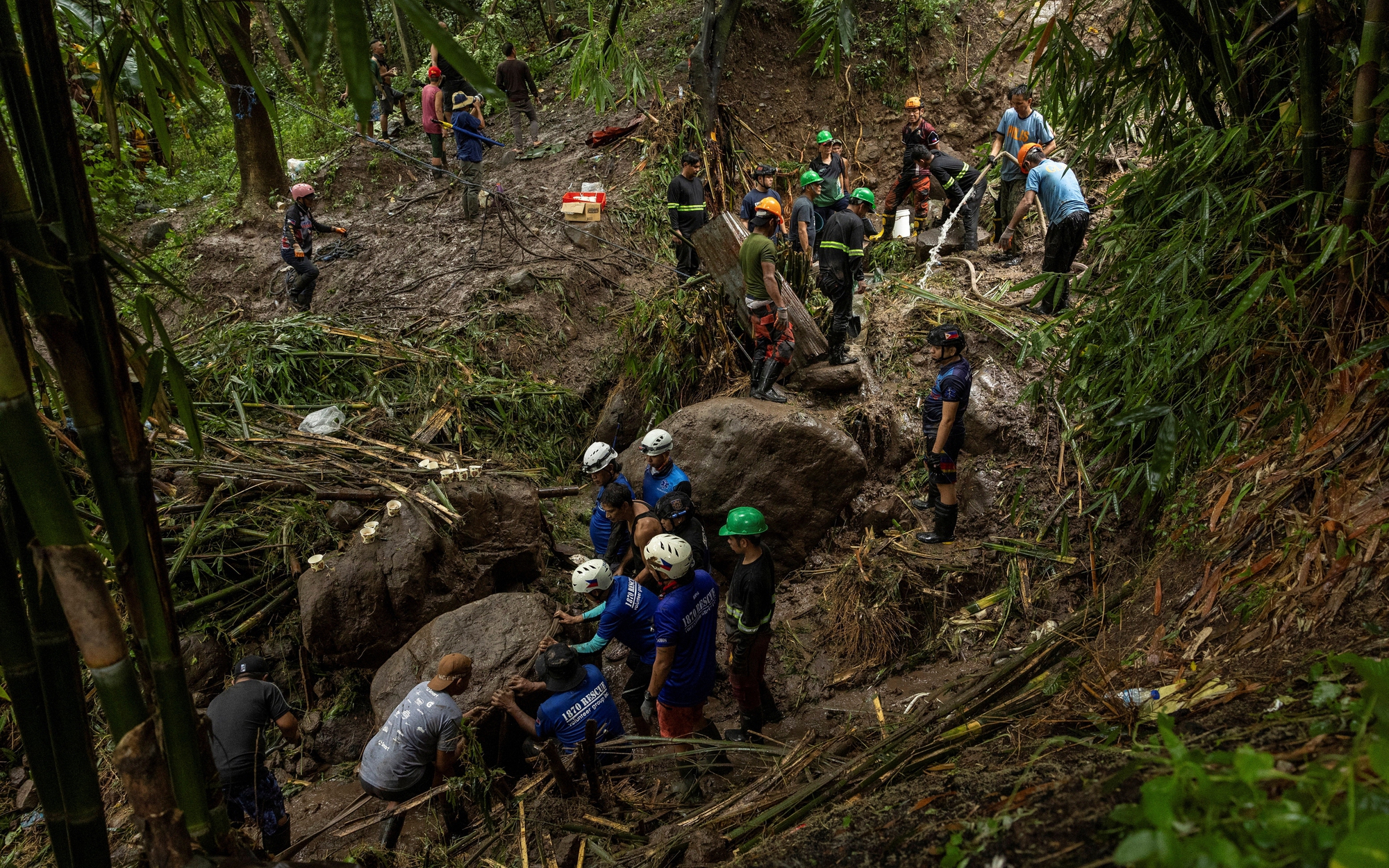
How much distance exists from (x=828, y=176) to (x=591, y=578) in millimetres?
6196

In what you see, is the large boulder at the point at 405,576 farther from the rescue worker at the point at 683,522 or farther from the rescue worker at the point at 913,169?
the rescue worker at the point at 913,169

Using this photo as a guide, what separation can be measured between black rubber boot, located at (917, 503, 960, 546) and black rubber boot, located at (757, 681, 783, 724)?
1729 millimetres

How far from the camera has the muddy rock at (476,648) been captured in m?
4.95

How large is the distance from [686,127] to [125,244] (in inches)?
382

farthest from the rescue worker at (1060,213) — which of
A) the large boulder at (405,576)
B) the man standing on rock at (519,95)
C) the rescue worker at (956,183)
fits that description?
the man standing on rock at (519,95)

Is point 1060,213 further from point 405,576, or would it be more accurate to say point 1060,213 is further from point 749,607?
point 405,576

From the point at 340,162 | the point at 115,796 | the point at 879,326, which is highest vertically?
the point at 340,162

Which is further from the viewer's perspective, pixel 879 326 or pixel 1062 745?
pixel 879 326

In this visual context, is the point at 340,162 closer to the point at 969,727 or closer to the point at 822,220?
the point at 822,220

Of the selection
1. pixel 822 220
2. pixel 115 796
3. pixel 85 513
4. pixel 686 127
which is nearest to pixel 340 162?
pixel 686 127

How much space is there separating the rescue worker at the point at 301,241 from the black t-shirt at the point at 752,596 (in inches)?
A: 281

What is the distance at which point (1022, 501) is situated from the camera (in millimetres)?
5805

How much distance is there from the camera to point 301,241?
8.89 metres

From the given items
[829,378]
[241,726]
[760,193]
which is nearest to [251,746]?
[241,726]
